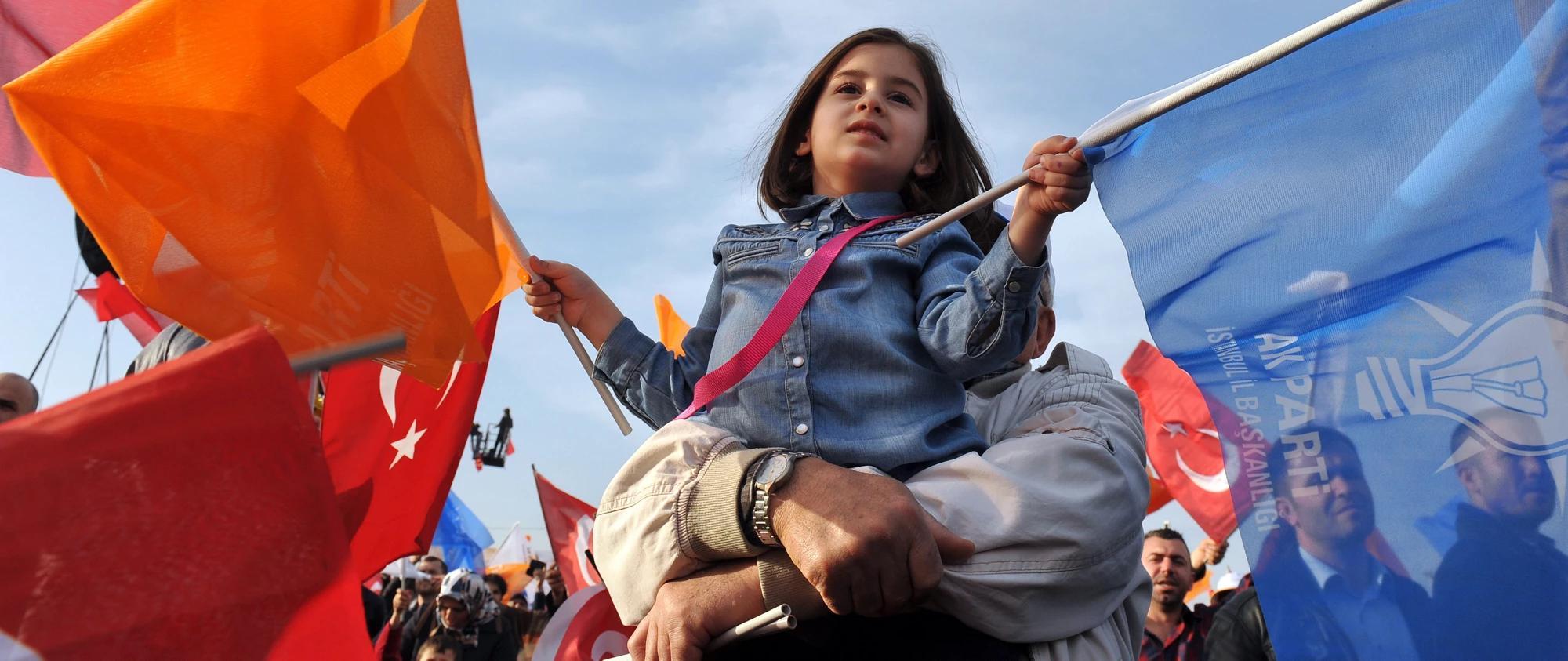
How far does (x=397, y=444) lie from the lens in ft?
12.1

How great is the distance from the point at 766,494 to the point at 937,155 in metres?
1.17

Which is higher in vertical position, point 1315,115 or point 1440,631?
point 1315,115

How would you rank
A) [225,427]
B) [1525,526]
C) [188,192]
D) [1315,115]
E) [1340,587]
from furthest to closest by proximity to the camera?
[188,192], [1315,115], [1340,587], [1525,526], [225,427]

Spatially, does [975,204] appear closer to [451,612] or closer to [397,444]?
[397,444]

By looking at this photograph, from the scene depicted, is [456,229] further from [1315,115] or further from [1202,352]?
[1315,115]

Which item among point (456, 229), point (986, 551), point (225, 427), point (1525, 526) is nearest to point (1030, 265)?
point (986, 551)

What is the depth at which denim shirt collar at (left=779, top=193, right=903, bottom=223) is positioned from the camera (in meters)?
2.32

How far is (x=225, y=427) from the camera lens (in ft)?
4.25

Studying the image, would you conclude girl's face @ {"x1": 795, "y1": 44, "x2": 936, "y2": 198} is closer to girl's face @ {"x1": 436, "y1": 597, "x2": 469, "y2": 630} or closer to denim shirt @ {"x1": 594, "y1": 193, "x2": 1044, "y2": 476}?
denim shirt @ {"x1": 594, "y1": 193, "x2": 1044, "y2": 476}

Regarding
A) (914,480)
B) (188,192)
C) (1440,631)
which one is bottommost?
(1440,631)

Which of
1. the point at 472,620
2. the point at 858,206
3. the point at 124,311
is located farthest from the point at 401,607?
the point at 858,206

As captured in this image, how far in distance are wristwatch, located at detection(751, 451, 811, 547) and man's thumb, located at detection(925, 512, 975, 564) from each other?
22cm

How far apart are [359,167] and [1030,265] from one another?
120 centimetres

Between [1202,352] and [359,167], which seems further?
[359,167]
